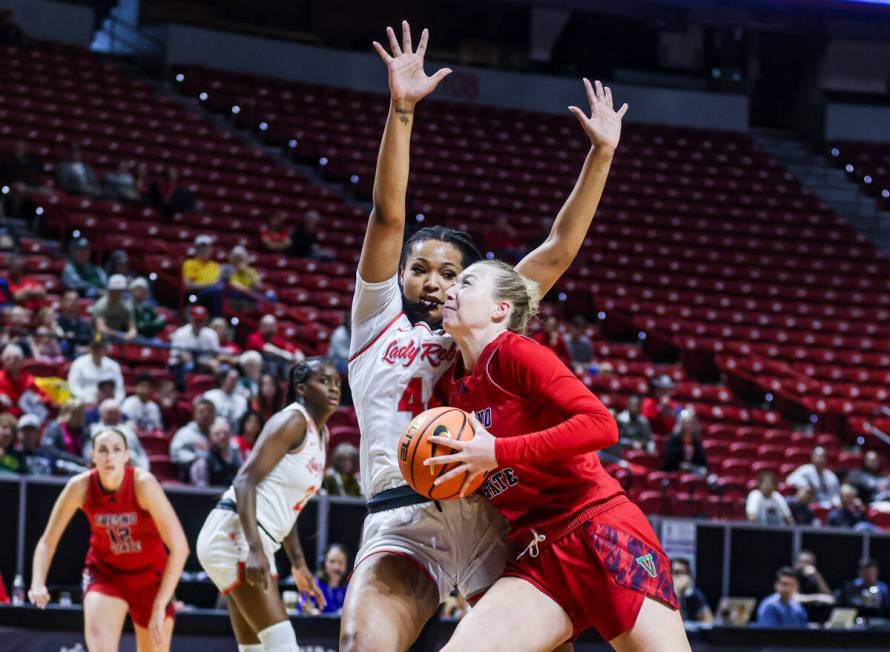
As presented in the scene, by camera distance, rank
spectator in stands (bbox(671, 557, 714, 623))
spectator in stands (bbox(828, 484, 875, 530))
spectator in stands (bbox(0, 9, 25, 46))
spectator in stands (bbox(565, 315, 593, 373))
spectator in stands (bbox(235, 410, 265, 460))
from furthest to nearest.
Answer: spectator in stands (bbox(0, 9, 25, 46)) < spectator in stands (bbox(565, 315, 593, 373)) < spectator in stands (bbox(828, 484, 875, 530)) < spectator in stands (bbox(671, 557, 714, 623)) < spectator in stands (bbox(235, 410, 265, 460))

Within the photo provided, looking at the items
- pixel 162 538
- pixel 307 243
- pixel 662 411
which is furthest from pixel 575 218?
pixel 307 243

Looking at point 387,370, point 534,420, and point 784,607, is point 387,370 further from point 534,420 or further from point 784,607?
point 784,607

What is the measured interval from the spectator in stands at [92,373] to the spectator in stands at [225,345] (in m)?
1.11

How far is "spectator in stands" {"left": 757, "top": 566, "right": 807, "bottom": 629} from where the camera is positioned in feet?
36.2

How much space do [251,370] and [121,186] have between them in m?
5.39

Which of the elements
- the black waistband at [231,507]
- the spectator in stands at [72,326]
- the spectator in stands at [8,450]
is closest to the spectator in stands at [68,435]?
the spectator in stands at [8,450]

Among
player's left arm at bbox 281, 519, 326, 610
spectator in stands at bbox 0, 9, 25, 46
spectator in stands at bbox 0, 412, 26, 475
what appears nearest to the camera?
player's left arm at bbox 281, 519, 326, 610

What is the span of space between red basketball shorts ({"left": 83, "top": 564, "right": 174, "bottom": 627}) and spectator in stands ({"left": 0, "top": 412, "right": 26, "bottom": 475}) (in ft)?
10.7

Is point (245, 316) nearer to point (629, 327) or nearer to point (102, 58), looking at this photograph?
point (629, 327)

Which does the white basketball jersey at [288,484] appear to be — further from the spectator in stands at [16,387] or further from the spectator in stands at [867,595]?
the spectator in stands at [867,595]

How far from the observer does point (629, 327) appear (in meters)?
18.4

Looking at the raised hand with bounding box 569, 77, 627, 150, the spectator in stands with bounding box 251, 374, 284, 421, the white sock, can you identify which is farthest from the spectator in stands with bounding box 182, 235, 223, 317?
the raised hand with bounding box 569, 77, 627, 150

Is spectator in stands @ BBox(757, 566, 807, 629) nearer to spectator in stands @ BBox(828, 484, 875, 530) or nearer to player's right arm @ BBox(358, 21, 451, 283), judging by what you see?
spectator in stands @ BBox(828, 484, 875, 530)

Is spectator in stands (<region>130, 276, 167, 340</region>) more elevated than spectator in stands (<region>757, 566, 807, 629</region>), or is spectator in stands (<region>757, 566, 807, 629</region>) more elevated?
spectator in stands (<region>130, 276, 167, 340</region>)
